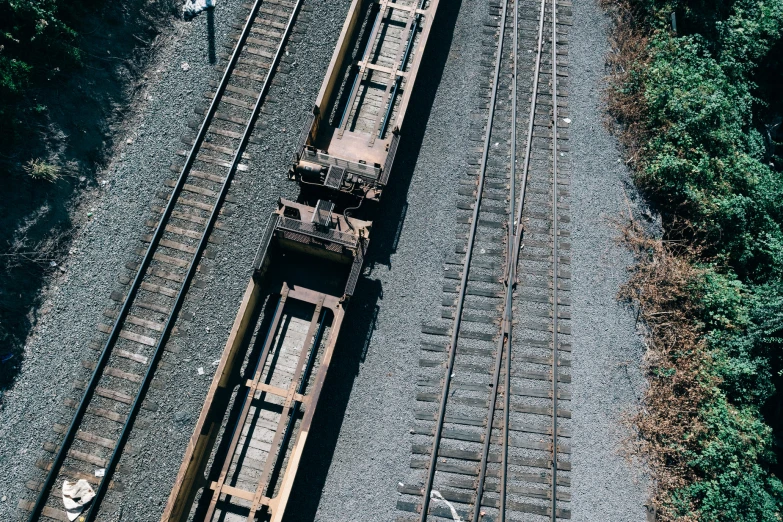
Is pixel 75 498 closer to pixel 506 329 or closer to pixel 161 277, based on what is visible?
pixel 161 277

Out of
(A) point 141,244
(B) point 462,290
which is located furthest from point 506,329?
(A) point 141,244

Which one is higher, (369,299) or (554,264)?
(554,264)

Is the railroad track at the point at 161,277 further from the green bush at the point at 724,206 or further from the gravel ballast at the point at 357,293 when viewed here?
the green bush at the point at 724,206

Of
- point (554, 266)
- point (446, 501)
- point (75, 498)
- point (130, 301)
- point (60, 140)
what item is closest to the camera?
point (75, 498)

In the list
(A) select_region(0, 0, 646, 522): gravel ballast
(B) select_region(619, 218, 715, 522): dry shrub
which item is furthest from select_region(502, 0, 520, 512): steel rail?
(B) select_region(619, 218, 715, 522): dry shrub

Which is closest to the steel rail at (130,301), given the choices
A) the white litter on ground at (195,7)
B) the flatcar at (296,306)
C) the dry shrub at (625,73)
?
the white litter on ground at (195,7)

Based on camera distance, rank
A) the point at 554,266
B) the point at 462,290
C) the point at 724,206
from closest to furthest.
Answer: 1. the point at 462,290
2. the point at 554,266
3. the point at 724,206

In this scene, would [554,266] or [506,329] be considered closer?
[506,329]
